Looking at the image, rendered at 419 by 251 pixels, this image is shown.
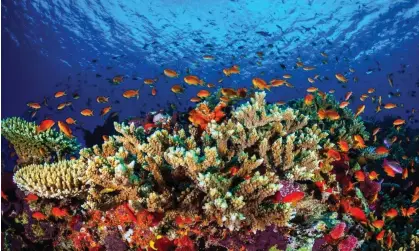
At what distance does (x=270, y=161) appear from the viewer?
13.5ft

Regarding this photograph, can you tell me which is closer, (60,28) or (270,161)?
(270,161)

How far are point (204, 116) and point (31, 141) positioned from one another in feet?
12.3

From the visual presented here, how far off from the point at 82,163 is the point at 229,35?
3442cm

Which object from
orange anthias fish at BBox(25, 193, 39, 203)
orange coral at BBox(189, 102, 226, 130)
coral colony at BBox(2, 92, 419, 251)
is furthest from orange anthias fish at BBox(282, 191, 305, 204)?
orange anthias fish at BBox(25, 193, 39, 203)

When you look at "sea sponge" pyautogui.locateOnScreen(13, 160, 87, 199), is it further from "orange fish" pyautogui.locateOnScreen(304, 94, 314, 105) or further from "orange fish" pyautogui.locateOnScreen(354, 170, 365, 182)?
"orange fish" pyautogui.locateOnScreen(304, 94, 314, 105)

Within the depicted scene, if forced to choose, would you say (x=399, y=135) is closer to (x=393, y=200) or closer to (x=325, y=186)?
(x=393, y=200)

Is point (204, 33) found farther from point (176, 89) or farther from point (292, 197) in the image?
point (292, 197)

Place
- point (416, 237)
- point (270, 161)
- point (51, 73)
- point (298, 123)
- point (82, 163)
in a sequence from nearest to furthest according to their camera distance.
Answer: point (270, 161) → point (82, 163) → point (298, 123) → point (416, 237) → point (51, 73)

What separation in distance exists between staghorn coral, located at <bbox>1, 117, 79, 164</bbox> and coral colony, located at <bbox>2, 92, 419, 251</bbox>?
1208mm

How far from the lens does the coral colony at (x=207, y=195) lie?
331 cm

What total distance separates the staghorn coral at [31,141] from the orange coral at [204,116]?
328 cm

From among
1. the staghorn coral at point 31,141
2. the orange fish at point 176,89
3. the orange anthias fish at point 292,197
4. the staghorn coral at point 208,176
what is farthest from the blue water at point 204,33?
the orange anthias fish at point 292,197

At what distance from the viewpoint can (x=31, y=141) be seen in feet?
20.1

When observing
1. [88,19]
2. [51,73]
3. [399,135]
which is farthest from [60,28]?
[399,135]
